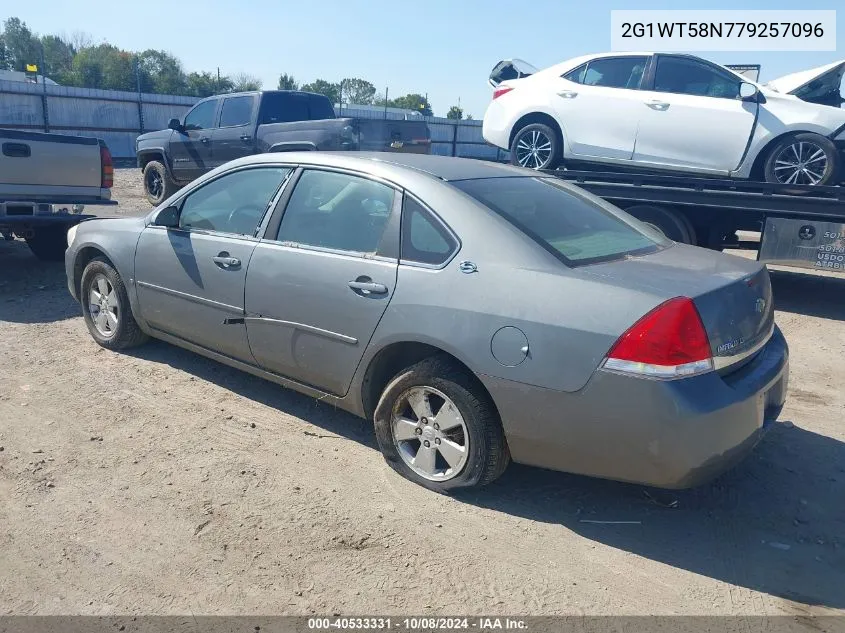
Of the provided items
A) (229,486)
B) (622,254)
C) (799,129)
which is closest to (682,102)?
(799,129)

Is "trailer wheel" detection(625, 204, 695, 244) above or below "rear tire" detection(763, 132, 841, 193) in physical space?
below

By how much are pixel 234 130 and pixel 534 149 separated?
551 cm

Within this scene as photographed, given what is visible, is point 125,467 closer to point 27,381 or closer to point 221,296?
point 221,296

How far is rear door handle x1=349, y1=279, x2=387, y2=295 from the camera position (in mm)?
3457

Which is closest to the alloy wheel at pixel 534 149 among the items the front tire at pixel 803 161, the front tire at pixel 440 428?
the front tire at pixel 803 161

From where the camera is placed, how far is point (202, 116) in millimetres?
12477

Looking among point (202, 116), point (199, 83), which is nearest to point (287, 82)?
point (199, 83)

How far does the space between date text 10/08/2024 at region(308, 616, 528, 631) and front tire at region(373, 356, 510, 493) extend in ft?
2.60

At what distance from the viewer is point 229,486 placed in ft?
11.4

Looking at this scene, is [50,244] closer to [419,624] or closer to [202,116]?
[202,116]

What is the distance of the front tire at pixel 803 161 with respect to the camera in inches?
280

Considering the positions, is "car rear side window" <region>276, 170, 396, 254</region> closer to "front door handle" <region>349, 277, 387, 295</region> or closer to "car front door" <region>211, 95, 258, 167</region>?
"front door handle" <region>349, 277, 387, 295</region>

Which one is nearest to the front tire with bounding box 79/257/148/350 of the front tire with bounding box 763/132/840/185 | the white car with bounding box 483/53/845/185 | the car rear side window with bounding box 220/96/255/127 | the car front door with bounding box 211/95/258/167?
the white car with bounding box 483/53/845/185

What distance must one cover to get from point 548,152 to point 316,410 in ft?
17.8
